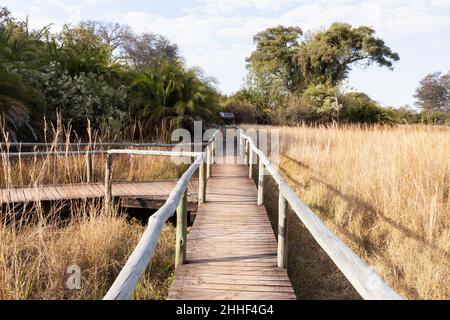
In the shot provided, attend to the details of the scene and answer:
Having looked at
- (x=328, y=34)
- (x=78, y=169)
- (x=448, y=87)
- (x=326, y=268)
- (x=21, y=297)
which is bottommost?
(x=326, y=268)

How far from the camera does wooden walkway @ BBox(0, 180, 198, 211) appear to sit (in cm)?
→ 487

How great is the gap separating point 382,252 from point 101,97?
7.38 meters

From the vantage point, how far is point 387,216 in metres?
3.96

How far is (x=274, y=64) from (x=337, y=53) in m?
5.64

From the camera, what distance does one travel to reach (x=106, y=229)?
11.7 ft

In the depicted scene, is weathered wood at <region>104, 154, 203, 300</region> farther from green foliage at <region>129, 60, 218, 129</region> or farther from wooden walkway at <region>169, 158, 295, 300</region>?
green foliage at <region>129, 60, 218, 129</region>

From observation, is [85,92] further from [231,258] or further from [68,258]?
[231,258]

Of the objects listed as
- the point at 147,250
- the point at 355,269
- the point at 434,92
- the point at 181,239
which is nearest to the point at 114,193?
the point at 181,239

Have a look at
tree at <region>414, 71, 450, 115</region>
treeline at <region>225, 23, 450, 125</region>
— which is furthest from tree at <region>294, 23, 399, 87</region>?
tree at <region>414, 71, 450, 115</region>

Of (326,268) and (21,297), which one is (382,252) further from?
(21,297)

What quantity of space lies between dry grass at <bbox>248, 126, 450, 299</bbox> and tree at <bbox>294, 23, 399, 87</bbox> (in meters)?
23.9

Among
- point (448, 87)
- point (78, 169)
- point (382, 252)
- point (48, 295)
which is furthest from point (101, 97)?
point (448, 87)

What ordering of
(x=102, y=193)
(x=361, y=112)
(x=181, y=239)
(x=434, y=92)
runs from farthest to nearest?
(x=434, y=92)
(x=361, y=112)
(x=102, y=193)
(x=181, y=239)

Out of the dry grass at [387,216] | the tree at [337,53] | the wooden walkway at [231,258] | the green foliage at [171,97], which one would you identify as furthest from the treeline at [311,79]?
the wooden walkway at [231,258]
